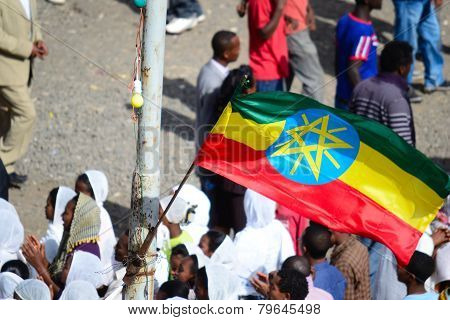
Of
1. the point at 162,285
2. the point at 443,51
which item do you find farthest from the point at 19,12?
the point at 443,51

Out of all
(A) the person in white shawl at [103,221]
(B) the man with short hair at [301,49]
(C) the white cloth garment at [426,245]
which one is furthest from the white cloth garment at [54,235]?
(B) the man with short hair at [301,49]

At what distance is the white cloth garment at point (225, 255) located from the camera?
19.8 ft

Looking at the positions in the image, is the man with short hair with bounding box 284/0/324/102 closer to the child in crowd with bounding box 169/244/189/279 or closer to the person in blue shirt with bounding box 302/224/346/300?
the person in blue shirt with bounding box 302/224/346/300

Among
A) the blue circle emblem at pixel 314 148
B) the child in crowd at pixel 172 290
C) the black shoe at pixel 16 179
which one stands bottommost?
the black shoe at pixel 16 179

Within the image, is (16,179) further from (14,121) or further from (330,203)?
(330,203)

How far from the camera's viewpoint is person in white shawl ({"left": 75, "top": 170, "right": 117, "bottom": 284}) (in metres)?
6.24

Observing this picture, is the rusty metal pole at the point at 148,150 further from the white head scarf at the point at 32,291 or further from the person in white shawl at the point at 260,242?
the person in white shawl at the point at 260,242

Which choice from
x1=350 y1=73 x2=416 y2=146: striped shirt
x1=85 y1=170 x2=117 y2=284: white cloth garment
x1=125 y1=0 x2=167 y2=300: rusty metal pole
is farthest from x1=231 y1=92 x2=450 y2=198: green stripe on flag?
x1=350 y1=73 x2=416 y2=146: striped shirt

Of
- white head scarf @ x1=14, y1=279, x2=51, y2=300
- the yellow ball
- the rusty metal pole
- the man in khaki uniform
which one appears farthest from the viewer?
the man in khaki uniform

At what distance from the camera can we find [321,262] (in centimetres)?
599

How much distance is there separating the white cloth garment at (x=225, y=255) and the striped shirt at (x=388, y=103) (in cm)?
167

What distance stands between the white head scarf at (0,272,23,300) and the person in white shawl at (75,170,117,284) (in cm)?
65
